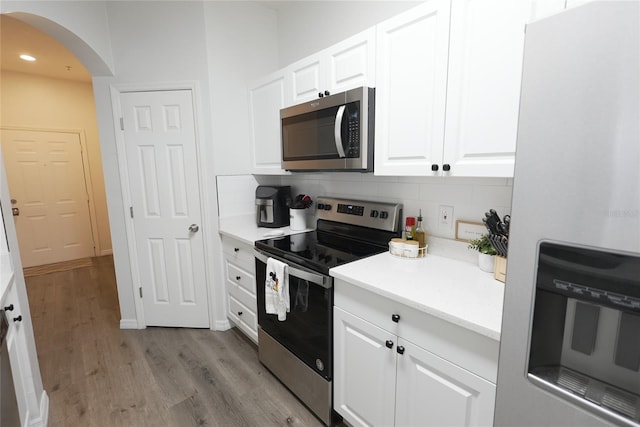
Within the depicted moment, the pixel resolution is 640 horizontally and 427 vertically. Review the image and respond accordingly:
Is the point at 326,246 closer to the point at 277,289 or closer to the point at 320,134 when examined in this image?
the point at 277,289

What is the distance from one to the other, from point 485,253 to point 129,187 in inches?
99.8

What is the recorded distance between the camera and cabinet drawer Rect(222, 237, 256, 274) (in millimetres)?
2107

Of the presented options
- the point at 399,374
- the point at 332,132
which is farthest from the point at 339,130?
the point at 399,374

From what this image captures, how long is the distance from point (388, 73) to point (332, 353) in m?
1.38

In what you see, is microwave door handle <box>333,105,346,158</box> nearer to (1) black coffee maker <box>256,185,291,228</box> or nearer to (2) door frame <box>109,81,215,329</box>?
(1) black coffee maker <box>256,185,291,228</box>

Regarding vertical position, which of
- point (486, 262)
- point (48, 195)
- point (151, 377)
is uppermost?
point (48, 195)

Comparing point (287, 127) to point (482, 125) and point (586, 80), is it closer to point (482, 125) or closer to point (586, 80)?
point (482, 125)

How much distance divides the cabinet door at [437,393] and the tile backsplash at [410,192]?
72cm

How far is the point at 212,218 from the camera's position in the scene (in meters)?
2.44

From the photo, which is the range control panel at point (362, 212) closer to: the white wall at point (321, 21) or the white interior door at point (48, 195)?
the white wall at point (321, 21)

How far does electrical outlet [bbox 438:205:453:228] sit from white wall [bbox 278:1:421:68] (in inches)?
43.7

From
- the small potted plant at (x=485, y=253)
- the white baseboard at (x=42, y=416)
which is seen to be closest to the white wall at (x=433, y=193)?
the small potted plant at (x=485, y=253)

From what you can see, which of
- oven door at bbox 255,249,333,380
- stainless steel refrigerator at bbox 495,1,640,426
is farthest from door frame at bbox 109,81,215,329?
stainless steel refrigerator at bbox 495,1,640,426

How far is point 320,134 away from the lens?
174 cm
